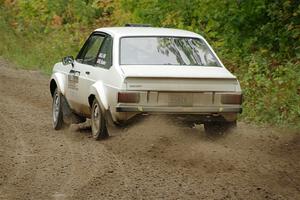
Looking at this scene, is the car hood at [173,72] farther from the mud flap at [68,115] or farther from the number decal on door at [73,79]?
the mud flap at [68,115]

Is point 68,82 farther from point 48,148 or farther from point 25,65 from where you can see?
point 25,65

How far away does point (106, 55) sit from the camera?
10.3 m

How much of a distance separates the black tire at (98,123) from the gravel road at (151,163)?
0.41 ft

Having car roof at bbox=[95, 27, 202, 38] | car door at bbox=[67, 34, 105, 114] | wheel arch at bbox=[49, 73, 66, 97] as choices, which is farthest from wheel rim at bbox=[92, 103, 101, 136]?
wheel arch at bbox=[49, 73, 66, 97]

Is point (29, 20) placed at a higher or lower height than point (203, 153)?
lower

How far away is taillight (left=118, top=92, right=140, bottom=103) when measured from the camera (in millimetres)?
9203

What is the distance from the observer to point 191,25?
18.4 metres

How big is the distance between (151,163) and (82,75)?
2750 mm

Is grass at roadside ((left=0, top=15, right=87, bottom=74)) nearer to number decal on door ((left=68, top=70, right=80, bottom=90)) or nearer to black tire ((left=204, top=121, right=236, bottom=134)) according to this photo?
number decal on door ((left=68, top=70, right=80, bottom=90))

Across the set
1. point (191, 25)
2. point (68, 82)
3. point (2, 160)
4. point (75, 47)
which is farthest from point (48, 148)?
point (75, 47)

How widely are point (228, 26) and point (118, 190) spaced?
9.68m

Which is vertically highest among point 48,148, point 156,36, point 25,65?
point 156,36

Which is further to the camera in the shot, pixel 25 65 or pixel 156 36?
pixel 25 65

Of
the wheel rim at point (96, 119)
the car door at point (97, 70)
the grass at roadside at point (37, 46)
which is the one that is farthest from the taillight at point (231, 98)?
the grass at roadside at point (37, 46)
